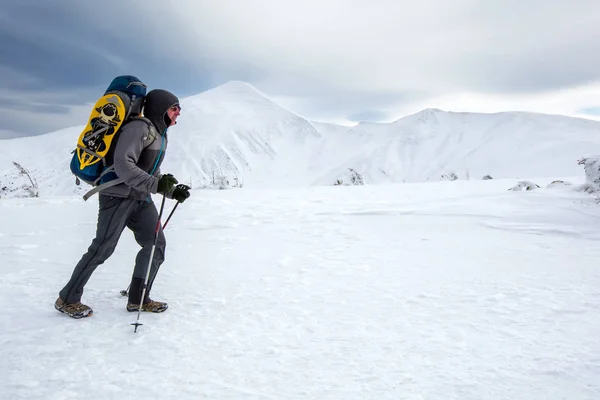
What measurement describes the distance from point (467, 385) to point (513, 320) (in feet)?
4.18

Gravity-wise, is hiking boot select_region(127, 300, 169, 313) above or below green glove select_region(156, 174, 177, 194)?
below

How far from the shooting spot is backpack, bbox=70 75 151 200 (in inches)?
138

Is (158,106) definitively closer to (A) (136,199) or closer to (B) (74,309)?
(A) (136,199)

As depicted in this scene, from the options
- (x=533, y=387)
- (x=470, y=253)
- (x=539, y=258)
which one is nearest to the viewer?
(x=533, y=387)

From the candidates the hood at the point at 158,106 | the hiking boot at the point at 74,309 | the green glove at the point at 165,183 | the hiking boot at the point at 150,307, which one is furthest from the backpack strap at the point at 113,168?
the hiking boot at the point at 150,307

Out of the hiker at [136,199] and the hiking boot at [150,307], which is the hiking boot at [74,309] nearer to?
the hiker at [136,199]

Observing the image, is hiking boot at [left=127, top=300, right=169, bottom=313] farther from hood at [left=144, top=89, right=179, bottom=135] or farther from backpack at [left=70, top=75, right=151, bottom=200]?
hood at [left=144, top=89, right=179, bottom=135]

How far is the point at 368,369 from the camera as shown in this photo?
2764mm

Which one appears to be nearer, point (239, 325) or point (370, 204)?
point (239, 325)

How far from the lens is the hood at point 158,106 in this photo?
3.81 meters

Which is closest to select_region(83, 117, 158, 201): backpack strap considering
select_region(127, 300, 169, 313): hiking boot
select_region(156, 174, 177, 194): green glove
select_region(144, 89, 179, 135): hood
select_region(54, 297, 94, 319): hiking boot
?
select_region(144, 89, 179, 135): hood

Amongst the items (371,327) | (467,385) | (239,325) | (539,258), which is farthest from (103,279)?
(539,258)

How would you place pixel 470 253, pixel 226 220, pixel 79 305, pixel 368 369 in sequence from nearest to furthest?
pixel 368 369 → pixel 79 305 → pixel 470 253 → pixel 226 220

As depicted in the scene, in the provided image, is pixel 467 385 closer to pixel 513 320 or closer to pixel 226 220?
pixel 513 320
